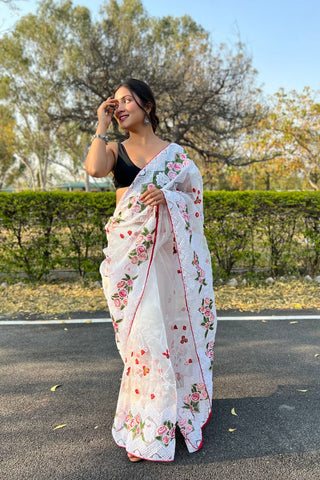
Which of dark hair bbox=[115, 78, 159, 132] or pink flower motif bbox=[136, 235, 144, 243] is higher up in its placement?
dark hair bbox=[115, 78, 159, 132]

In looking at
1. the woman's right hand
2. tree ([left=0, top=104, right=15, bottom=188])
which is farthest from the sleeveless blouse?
tree ([left=0, top=104, right=15, bottom=188])

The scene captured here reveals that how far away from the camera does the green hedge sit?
5.99m

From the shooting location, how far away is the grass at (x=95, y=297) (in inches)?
200

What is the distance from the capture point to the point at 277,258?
20.3 ft

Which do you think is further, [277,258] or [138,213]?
A: [277,258]

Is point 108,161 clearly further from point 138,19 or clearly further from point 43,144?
point 43,144

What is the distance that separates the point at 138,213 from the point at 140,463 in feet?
4.56

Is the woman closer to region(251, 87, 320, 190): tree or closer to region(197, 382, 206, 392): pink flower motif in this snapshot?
region(197, 382, 206, 392): pink flower motif

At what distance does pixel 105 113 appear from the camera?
2.35 meters

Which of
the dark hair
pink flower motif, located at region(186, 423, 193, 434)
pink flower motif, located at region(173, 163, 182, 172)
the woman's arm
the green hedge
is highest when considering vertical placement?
the dark hair

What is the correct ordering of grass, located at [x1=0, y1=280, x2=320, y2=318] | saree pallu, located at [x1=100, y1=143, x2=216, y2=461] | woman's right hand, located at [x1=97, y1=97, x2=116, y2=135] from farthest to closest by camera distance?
grass, located at [x1=0, y1=280, x2=320, y2=318]
woman's right hand, located at [x1=97, y1=97, x2=116, y2=135]
saree pallu, located at [x1=100, y1=143, x2=216, y2=461]

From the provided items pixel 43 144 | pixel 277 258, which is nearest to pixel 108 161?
pixel 277 258

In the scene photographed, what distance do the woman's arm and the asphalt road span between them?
1614mm

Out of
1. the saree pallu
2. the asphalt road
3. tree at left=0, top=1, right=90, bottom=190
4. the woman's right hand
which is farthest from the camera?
tree at left=0, top=1, right=90, bottom=190
